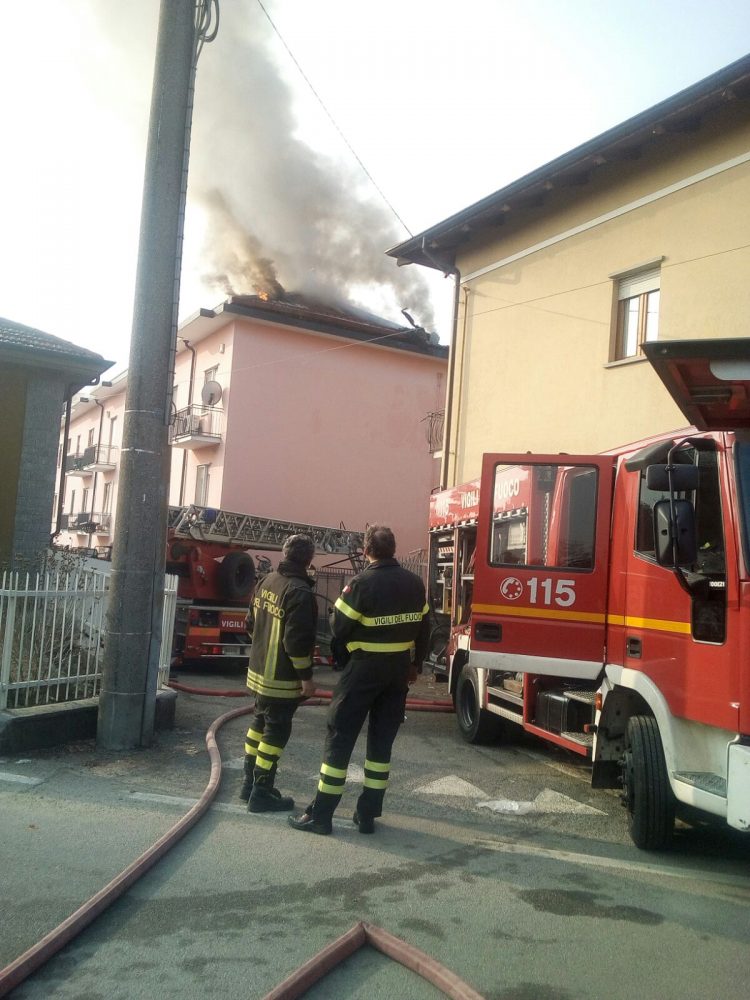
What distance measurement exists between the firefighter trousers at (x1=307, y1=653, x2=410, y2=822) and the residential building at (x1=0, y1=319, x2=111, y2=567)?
9.53m

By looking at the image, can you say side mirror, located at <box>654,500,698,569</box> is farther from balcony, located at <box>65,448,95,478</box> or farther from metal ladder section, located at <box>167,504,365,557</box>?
balcony, located at <box>65,448,95,478</box>

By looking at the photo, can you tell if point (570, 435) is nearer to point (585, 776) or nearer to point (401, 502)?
point (585, 776)

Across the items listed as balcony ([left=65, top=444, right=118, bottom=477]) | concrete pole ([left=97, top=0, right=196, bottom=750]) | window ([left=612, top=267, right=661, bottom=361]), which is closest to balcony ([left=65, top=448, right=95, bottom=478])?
balcony ([left=65, top=444, right=118, bottom=477])

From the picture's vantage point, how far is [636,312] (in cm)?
1207

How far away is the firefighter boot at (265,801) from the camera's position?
5746 mm

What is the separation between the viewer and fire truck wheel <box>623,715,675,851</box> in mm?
5207

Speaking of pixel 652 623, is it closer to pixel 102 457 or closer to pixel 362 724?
pixel 362 724

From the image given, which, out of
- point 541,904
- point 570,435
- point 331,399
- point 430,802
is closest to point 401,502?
point 331,399

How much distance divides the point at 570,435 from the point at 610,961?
9458mm

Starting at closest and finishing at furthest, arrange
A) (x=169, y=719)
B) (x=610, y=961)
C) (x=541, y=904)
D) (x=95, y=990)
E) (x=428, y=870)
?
(x=95, y=990), (x=610, y=961), (x=541, y=904), (x=428, y=870), (x=169, y=719)

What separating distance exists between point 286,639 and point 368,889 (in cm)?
166

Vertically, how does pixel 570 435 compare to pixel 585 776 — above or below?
above

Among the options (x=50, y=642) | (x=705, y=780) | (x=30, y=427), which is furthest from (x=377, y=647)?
(x=30, y=427)

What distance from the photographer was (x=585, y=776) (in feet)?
24.7
